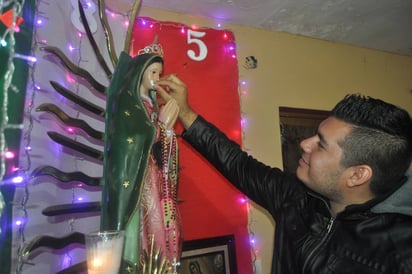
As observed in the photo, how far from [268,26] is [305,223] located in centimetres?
121

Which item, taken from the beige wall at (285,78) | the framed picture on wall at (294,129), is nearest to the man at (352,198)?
the beige wall at (285,78)

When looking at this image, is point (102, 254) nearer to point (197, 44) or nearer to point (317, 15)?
point (197, 44)

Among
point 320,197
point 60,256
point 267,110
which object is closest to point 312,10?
point 267,110

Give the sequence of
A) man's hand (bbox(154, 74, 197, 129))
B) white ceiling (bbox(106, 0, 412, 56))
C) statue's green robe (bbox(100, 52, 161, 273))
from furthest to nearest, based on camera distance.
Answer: white ceiling (bbox(106, 0, 412, 56))
man's hand (bbox(154, 74, 197, 129))
statue's green robe (bbox(100, 52, 161, 273))

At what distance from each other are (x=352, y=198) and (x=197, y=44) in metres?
1.05

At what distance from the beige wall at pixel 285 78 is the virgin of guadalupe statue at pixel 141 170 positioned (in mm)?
714

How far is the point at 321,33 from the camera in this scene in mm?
1977

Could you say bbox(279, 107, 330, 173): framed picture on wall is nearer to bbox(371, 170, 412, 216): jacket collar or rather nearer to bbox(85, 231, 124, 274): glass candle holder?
bbox(371, 170, 412, 216): jacket collar

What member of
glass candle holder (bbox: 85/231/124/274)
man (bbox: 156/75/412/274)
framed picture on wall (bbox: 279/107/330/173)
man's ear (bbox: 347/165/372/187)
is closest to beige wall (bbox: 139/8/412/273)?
framed picture on wall (bbox: 279/107/330/173)

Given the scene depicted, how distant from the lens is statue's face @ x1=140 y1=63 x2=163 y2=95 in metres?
1.01

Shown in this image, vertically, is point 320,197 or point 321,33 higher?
point 321,33

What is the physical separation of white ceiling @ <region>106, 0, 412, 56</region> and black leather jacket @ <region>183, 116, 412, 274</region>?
0.72 metres

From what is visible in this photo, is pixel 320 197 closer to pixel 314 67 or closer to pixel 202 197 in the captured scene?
pixel 202 197

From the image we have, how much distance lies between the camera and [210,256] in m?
1.49
